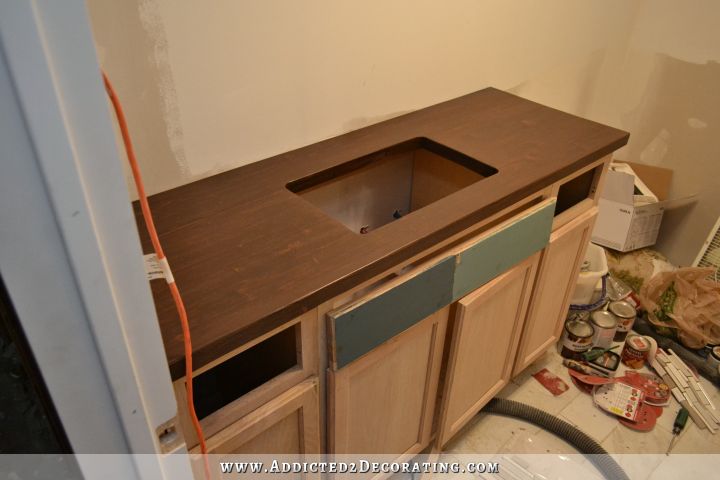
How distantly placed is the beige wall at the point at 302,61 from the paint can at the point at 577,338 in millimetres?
898

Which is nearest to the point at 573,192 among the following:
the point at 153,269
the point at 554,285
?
the point at 554,285

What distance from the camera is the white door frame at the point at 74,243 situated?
1.19 feet

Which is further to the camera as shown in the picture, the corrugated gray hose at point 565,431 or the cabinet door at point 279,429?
the corrugated gray hose at point 565,431

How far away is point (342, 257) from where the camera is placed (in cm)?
97

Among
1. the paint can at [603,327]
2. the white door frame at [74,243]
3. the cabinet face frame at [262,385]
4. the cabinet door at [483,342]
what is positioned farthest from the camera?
the paint can at [603,327]

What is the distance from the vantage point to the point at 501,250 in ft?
4.10

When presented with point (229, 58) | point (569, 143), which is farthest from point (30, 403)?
point (569, 143)

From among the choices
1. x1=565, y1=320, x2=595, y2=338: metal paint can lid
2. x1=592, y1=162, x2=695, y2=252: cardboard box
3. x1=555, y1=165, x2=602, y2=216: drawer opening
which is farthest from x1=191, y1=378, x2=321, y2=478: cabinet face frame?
x1=592, y1=162, x2=695, y2=252: cardboard box

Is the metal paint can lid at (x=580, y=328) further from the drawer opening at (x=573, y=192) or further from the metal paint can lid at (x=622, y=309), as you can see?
the drawer opening at (x=573, y=192)

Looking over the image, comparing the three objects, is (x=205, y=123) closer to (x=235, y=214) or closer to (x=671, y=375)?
(x=235, y=214)

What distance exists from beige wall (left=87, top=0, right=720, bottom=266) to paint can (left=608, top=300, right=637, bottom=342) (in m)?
0.87

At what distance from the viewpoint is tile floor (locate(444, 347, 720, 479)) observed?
5.52 ft

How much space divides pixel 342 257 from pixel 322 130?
1.77 feet

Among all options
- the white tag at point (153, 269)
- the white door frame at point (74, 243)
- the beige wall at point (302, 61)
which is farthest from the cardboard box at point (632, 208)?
the white door frame at point (74, 243)
